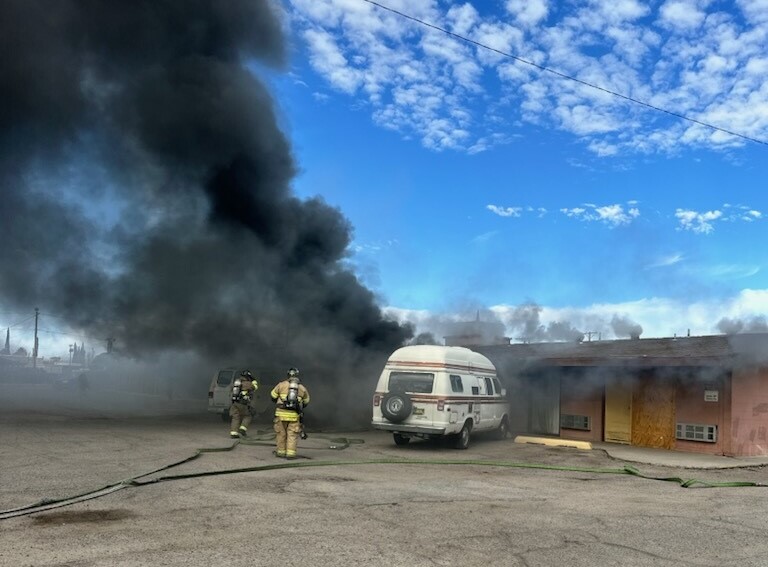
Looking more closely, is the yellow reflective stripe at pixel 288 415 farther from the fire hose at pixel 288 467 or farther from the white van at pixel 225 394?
the white van at pixel 225 394

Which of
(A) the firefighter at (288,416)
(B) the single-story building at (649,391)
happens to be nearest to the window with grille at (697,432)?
(B) the single-story building at (649,391)

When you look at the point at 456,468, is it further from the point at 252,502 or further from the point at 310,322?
the point at 310,322

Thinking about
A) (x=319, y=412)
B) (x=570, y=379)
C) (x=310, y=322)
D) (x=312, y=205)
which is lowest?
(x=319, y=412)

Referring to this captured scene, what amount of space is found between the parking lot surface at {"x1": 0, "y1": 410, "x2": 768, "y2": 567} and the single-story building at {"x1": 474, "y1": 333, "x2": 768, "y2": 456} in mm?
2018

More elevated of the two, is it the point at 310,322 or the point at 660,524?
the point at 310,322

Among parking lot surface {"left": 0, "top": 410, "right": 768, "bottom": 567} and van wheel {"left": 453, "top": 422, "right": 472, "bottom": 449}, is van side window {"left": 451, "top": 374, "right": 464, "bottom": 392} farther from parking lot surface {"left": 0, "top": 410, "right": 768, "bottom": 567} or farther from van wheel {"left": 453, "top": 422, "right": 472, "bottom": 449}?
parking lot surface {"left": 0, "top": 410, "right": 768, "bottom": 567}

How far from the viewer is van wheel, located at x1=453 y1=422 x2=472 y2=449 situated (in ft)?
44.8

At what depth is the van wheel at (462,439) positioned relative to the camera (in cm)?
1364

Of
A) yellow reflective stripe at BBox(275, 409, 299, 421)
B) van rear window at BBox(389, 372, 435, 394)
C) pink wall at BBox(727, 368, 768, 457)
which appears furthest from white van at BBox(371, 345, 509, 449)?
pink wall at BBox(727, 368, 768, 457)

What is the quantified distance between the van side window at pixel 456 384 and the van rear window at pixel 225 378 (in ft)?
28.2

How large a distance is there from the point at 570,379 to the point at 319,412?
744 cm

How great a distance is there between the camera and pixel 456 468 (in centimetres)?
1069

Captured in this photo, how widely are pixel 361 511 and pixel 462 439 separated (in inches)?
287

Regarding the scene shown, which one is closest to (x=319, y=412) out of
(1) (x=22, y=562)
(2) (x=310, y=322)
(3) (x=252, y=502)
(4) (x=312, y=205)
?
(2) (x=310, y=322)
